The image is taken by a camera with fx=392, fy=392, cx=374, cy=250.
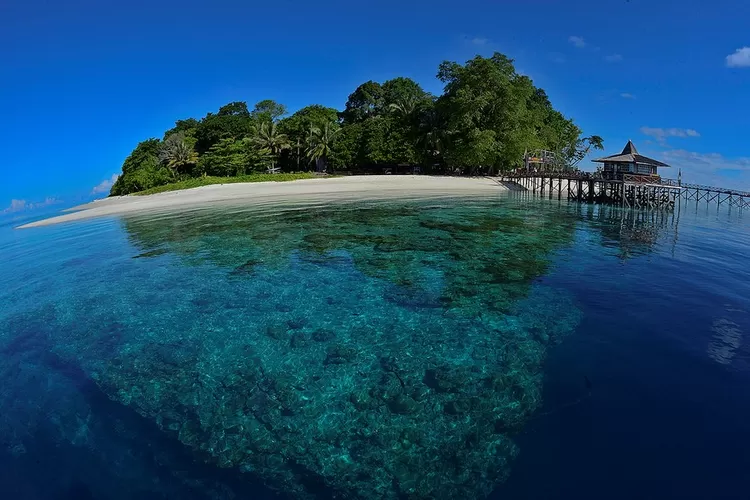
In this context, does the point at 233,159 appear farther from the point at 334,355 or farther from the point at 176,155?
the point at 334,355

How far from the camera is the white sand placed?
41656 mm

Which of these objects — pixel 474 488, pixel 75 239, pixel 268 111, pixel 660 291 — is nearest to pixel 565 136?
pixel 268 111

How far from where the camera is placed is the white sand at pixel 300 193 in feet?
Result: 137

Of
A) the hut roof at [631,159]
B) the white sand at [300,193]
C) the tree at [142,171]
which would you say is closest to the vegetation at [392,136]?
the tree at [142,171]

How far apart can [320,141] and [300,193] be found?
2078cm

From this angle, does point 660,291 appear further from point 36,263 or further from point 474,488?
point 36,263

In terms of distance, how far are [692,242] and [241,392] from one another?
23.8 metres

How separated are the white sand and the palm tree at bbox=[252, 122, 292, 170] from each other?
557 inches

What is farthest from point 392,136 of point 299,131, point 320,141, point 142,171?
point 142,171

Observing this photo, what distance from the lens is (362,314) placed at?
34.6 feet

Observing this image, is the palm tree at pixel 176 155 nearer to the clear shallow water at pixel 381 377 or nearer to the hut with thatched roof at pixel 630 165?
the clear shallow water at pixel 381 377

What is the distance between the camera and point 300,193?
4834 centimetres

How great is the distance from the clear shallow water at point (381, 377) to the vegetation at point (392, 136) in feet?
131

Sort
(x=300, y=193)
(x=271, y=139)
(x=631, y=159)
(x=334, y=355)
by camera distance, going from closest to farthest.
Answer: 1. (x=334, y=355)
2. (x=631, y=159)
3. (x=300, y=193)
4. (x=271, y=139)
